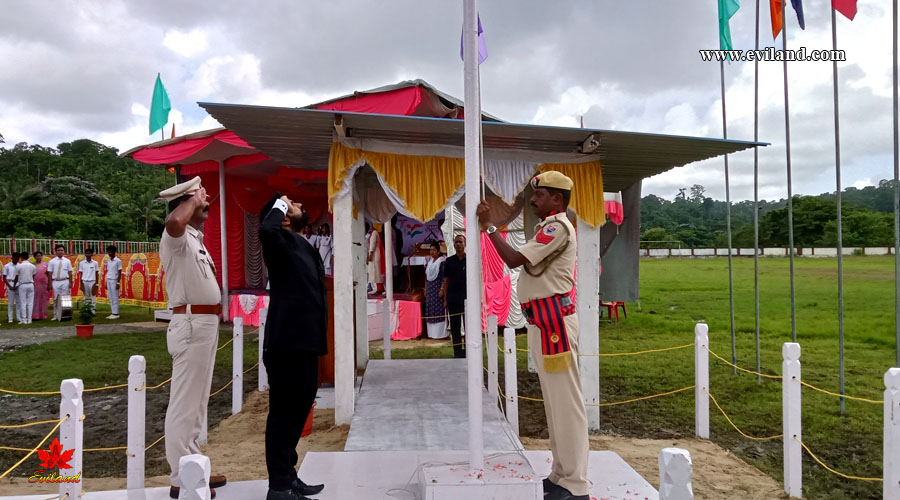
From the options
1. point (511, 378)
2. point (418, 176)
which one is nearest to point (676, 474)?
point (511, 378)

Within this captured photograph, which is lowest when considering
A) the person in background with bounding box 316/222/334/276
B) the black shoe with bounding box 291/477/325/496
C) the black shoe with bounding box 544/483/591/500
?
the black shoe with bounding box 544/483/591/500

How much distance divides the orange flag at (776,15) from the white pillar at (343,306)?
6.18 meters

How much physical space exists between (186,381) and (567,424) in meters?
2.26

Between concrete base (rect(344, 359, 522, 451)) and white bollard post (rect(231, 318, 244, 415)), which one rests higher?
white bollard post (rect(231, 318, 244, 415))

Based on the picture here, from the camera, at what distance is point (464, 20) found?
10.4 ft

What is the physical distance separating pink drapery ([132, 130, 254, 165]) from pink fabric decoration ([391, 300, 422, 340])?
15.2 ft

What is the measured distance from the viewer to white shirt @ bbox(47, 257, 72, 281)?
14.8 m

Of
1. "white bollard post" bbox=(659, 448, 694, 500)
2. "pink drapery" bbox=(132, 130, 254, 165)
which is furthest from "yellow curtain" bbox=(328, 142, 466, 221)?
"pink drapery" bbox=(132, 130, 254, 165)

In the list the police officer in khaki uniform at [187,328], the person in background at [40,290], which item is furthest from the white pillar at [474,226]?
the person in background at [40,290]

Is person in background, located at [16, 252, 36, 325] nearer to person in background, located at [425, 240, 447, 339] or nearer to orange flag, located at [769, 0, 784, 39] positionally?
person in background, located at [425, 240, 447, 339]

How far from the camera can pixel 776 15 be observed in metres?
7.57

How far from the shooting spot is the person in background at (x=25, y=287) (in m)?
14.2

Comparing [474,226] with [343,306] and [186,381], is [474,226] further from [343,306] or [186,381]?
[343,306]

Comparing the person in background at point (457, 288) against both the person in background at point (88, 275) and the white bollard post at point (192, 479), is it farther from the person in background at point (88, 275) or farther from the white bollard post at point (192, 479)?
the person in background at point (88, 275)
